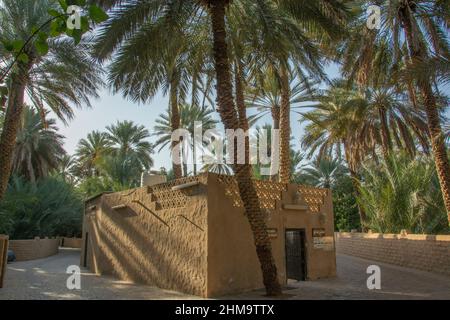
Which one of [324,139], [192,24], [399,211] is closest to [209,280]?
[192,24]

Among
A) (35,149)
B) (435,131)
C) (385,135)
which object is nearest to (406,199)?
(385,135)

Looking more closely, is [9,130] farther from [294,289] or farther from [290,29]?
[294,289]

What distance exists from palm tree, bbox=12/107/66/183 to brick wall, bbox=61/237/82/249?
6414 mm

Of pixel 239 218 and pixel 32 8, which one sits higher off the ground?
pixel 32 8

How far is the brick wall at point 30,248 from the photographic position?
23266mm

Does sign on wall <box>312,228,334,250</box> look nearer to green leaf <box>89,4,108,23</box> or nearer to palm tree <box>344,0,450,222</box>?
palm tree <box>344,0,450,222</box>

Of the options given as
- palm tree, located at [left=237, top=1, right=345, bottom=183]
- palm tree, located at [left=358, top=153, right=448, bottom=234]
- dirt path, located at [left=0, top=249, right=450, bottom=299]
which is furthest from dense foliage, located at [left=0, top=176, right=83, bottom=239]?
palm tree, located at [left=358, top=153, right=448, bottom=234]

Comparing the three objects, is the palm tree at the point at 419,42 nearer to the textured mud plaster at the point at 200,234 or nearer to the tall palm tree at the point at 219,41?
the textured mud plaster at the point at 200,234

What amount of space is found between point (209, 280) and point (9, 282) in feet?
23.3

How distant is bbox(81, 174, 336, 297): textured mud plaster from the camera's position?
1114 cm
